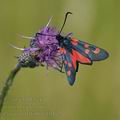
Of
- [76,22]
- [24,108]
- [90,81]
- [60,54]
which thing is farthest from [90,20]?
[60,54]

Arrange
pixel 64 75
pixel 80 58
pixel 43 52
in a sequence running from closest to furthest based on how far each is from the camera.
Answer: pixel 80 58 < pixel 43 52 < pixel 64 75

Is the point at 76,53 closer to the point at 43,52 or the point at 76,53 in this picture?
the point at 76,53

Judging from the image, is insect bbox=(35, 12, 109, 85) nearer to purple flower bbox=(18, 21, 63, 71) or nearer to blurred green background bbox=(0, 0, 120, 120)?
purple flower bbox=(18, 21, 63, 71)

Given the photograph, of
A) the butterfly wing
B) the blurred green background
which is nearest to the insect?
the butterfly wing

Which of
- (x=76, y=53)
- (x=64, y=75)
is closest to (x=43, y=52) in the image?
(x=76, y=53)

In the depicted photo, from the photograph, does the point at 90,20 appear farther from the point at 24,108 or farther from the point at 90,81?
the point at 24,108

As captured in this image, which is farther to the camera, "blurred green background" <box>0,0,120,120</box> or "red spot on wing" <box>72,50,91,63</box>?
"blurred green background" <box>0,0,120,120</box>
